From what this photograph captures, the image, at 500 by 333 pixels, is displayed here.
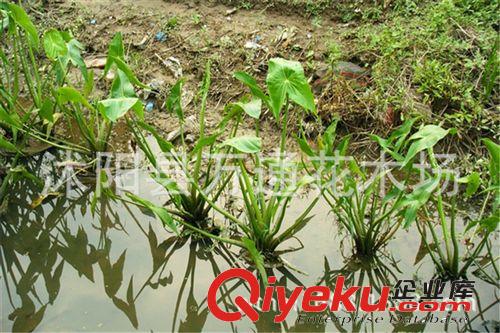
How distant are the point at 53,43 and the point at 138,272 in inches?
40.2

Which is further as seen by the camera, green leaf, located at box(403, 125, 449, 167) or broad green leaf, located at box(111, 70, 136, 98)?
broad green leaf, located at box(111, 70, 136, 98)

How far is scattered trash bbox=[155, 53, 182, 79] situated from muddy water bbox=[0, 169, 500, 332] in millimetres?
917

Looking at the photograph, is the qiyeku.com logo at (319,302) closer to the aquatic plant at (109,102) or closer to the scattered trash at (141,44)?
the aquatic plant at (109,102)

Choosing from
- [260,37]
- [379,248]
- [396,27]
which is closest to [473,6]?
[396,27]

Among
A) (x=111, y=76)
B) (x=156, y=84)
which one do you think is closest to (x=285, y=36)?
(x=156, y=84)

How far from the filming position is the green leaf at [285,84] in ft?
6.53

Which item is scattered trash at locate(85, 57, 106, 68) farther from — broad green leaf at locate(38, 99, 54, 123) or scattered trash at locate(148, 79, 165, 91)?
broad green leaf at locate(38, 99, 54, 123)

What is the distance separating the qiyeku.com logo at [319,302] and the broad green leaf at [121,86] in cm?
80

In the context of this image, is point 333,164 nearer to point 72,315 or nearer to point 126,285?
point 126,285

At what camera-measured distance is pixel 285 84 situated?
2002 millimetres

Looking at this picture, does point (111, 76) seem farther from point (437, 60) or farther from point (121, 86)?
point (437, 60)

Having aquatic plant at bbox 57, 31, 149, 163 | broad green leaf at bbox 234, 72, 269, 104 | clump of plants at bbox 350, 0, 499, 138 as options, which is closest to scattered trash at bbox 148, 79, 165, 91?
aquatic plant at bbox 57, 31, 149, 163

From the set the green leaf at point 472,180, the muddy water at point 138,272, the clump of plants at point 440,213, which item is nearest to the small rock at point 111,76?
the muddy water at point 138,272

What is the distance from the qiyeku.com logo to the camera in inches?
84.4
